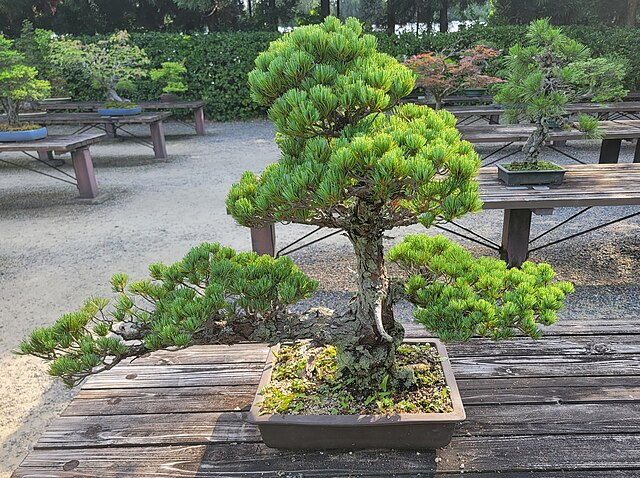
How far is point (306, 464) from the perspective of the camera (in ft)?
3.36

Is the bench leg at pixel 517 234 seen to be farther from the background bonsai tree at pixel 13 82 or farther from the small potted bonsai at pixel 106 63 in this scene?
the small potted bonsai at pixel 106 63

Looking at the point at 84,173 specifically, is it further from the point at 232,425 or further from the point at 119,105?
the point at 232,425

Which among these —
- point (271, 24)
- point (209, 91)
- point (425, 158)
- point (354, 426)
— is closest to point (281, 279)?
point (354, 426)

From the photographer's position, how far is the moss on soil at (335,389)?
1041mm

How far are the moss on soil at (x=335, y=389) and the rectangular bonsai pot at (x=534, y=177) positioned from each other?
1567mm

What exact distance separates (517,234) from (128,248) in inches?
101

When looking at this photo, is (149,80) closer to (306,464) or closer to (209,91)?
(209,91)

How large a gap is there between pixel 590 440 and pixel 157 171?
5.77 metres

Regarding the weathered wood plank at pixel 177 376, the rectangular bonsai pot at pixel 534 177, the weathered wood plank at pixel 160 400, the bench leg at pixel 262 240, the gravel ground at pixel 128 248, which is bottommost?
the gravel ground at pixel 128 248

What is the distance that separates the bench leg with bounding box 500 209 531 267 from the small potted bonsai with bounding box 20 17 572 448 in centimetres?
161

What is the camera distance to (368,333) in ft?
3.61

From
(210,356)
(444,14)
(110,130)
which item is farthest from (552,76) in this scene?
(444,14)

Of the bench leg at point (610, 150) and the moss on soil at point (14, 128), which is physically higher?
the moss on soil at point (14, 128)

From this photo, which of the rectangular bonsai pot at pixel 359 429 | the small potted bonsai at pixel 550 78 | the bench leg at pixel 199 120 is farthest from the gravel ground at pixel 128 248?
the bench leg at pixel 199 120
